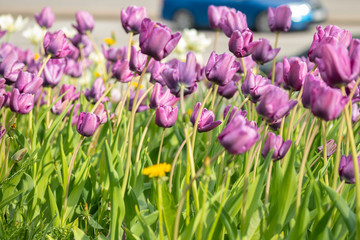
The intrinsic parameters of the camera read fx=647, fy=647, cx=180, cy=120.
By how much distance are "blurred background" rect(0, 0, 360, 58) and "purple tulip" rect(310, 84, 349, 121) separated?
11169 mm

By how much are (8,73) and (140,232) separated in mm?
937

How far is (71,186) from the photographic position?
2145 millimetres

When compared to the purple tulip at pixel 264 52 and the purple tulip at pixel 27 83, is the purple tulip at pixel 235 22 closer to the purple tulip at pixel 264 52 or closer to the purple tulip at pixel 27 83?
the purple tulip at pixel 264 52

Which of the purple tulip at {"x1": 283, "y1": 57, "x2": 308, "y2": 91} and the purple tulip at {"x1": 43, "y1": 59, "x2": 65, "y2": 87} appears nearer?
the purple tulip at {"x1": 283, "y1": 57, "x2": 308, "y2": 91}

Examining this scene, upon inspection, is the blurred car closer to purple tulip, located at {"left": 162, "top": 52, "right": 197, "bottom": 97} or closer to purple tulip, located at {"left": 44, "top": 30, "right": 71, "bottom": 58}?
purple tulip, located at {"left": 44, "top": 30, "right": 71, "bottom": 58}

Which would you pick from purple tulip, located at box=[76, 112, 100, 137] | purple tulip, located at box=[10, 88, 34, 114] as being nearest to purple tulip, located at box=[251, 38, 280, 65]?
purple tulip, located at box=[76, 112, 100, 137]

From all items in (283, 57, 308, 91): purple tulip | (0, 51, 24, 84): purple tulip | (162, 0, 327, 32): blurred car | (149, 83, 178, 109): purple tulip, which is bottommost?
(162, 0, 327, 32): blurred car

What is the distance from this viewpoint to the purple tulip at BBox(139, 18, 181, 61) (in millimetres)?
1840

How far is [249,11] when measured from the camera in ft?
50.3

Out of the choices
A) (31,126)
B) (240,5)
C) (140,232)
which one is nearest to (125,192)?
(140,232)

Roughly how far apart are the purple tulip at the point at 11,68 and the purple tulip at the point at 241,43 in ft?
2.66

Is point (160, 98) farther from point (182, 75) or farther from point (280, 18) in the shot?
point (280, 18)

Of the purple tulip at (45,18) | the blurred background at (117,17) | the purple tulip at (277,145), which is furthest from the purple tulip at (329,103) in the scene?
the blurred background at (117,17)

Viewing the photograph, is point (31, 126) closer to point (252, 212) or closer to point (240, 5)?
point (252, 212)
